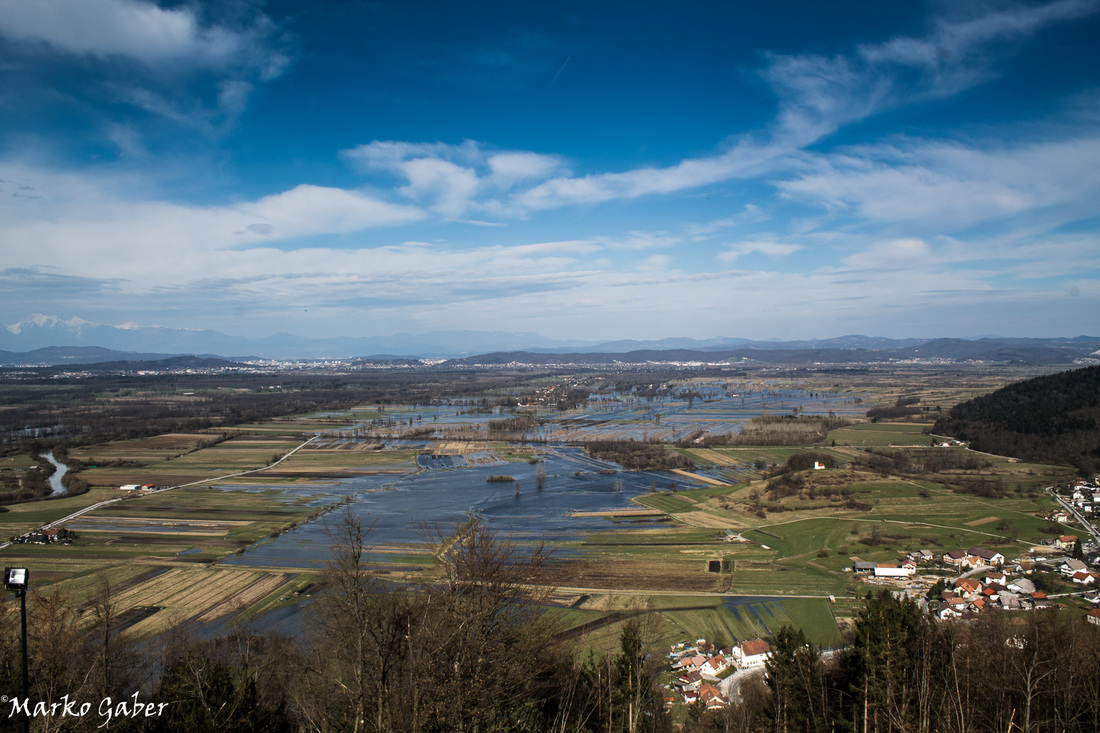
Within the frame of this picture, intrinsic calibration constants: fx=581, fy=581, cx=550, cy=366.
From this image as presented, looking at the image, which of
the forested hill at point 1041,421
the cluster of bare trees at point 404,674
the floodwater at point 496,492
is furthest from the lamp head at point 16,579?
the forested hill at point 1041,421

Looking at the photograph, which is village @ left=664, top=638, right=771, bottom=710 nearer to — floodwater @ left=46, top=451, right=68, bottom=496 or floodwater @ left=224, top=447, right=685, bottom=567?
floodwater @ left=224, top=447, right=685, bottom=567

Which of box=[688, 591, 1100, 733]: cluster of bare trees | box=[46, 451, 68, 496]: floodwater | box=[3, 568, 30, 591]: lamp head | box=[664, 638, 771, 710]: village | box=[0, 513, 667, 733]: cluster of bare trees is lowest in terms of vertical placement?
box=[664, 638, 771, 710]: village

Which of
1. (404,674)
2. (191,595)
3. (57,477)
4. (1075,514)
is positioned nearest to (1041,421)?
(1075,514)

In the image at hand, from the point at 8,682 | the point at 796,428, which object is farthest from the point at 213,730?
the point at 796,428

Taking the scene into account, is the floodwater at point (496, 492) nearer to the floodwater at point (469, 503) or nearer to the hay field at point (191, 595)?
the floodwater at point (469, 503)

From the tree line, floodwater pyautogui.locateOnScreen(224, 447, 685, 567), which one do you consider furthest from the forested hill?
the tree line

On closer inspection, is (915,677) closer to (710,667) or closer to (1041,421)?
(710,667)

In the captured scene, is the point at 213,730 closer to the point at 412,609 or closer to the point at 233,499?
the point at 412,609
